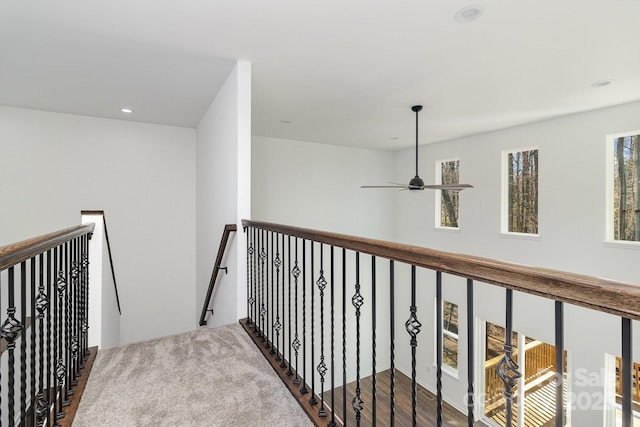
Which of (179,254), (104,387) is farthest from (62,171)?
(104,387)

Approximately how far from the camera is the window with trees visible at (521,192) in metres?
4.88

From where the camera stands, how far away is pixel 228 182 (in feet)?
9.86

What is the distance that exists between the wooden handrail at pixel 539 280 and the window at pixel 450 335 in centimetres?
570

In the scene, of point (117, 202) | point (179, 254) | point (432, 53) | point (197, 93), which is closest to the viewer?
point (432, 53)

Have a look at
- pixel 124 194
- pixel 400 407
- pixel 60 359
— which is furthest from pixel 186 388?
pixel 400 407

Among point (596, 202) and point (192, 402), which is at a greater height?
point (596, 202)

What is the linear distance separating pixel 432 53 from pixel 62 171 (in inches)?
179

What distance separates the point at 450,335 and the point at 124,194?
615 cm

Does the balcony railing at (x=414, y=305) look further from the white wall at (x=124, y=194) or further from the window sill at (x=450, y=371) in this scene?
the window sill at (x=450, y=371)

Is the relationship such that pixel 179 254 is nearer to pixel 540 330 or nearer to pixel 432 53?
pixel 432 53

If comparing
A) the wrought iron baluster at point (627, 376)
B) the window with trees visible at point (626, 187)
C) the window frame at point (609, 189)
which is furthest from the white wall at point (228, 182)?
the window with trees visible at point (626, 187)

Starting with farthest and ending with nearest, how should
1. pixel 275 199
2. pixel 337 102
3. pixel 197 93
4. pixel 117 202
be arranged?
pixel 275 199 < pixel 117 202 < pixel 337 102 < pixel 197 93

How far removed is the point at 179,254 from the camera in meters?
4.82

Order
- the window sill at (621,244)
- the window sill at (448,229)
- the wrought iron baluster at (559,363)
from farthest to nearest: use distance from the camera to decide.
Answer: the window sill at (448,229) < the window sill at (621,244) < the wrought iron baluster at (559,363)
